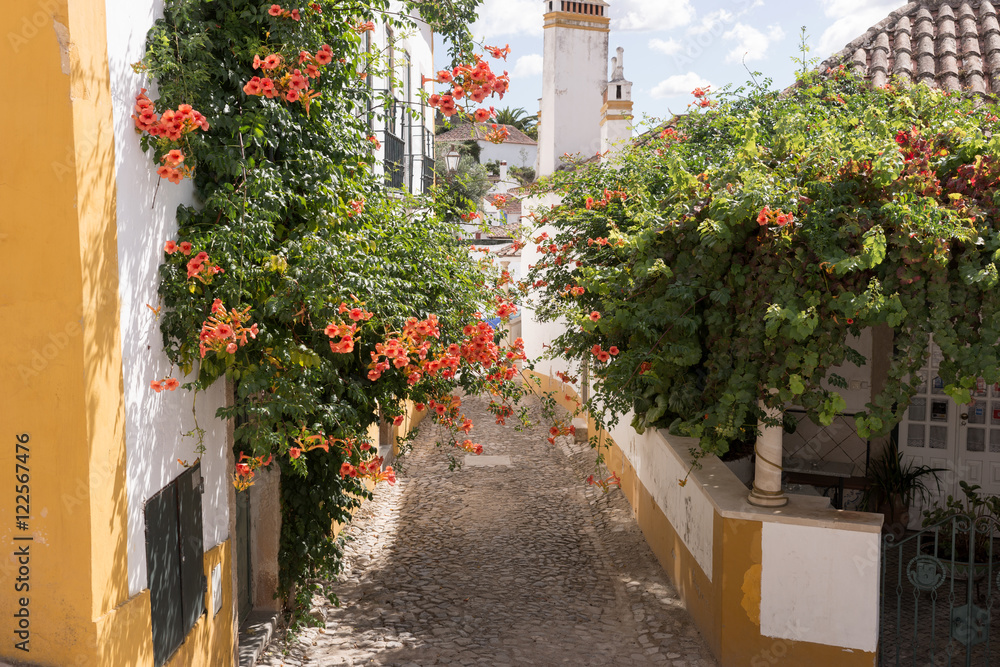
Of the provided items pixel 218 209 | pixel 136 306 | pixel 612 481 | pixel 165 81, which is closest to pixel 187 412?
pixel 136 306

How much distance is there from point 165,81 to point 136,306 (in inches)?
47.2

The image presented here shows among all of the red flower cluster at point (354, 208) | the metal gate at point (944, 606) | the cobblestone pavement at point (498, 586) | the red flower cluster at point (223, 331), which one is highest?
the red flower cluster at point (354, 208)

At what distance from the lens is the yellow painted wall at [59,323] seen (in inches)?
133

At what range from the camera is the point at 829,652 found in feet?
17.3

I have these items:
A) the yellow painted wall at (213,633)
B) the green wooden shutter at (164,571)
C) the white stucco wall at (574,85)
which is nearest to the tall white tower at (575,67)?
the white stucco wall at (574,85)

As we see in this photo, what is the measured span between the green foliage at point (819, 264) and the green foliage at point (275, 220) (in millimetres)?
1802

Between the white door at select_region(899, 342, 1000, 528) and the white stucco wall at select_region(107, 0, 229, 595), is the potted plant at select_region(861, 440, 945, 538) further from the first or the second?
the white stucco wall at select_region(107, 0, 229, 595)

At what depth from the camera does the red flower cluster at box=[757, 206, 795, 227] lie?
4430 millimetres

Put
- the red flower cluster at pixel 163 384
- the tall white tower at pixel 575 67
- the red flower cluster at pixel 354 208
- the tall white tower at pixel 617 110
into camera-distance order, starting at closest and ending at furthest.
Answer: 1. the red flower cluster at pixel 163 384
2. the red flower cluster at pixel 354 208
3. the tall white tower at pixel 617 110
4. the tall white tower at pixel 575 67

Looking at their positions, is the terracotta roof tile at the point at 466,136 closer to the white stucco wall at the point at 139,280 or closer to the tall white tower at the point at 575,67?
the tall white tower at the point at 575,67

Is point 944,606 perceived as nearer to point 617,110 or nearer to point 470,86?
point 470,86

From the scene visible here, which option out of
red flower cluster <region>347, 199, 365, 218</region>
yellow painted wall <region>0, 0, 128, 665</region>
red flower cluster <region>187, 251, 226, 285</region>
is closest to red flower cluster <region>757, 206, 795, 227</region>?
red flower cluster <region>347, 199, 365, 218</region>

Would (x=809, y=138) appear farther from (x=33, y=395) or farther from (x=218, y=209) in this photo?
(x=33, y=395)

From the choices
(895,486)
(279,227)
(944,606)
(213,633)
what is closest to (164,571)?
(213,633)
